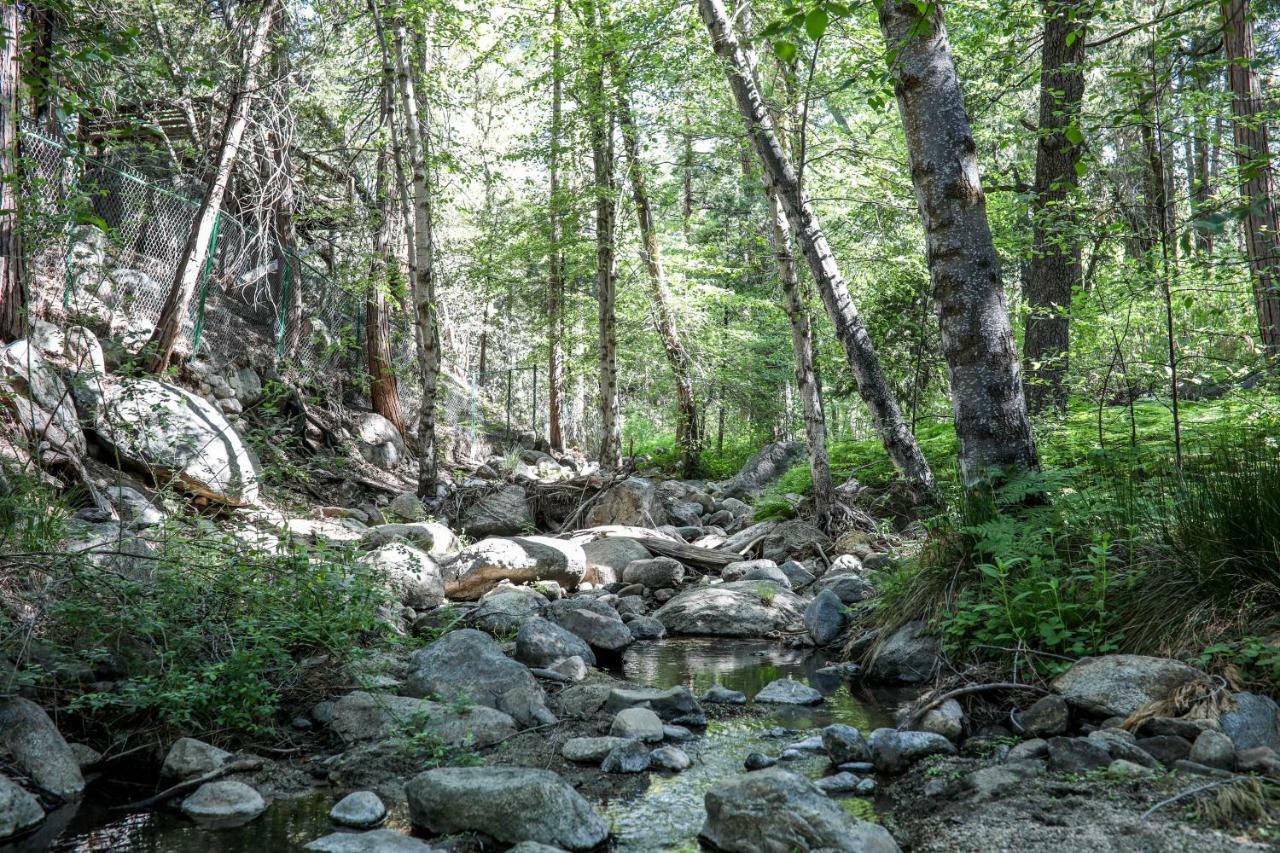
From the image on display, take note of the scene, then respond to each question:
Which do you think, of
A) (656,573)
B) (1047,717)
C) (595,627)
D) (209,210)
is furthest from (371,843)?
(209,210)

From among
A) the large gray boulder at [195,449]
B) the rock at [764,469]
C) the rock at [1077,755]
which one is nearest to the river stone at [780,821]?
the rock at [1077,755]

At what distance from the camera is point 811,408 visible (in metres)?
8.56

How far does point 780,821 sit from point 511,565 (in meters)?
4.98

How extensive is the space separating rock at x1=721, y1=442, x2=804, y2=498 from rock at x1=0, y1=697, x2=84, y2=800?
1034cm

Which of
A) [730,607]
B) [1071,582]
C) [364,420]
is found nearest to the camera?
[1071,582]

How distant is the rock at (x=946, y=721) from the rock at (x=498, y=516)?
674 cm

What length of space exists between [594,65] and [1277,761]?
10.9 meters

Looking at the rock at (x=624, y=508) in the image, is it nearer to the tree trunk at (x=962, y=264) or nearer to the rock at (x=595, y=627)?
the rock at (x=595, y=627)

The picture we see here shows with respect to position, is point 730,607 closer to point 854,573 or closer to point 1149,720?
point 854,573

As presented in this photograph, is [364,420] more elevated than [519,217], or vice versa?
[519,217]

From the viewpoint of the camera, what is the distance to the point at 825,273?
23.9ft

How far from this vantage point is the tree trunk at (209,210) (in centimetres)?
952

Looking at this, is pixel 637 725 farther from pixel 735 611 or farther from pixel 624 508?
pixel 624 508

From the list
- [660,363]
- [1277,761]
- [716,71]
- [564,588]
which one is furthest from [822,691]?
[660,363]
